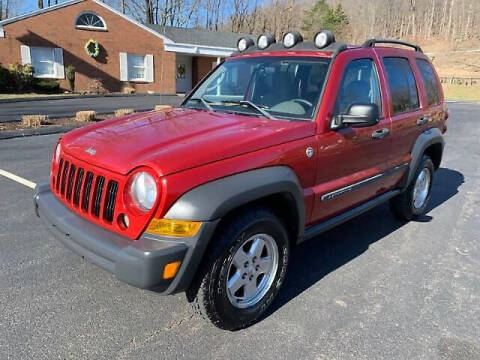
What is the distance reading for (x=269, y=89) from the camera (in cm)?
357

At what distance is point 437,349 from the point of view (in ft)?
8.92

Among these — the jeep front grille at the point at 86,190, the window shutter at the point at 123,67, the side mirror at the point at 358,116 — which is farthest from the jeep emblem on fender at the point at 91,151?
the window shutter at the point at 123,67

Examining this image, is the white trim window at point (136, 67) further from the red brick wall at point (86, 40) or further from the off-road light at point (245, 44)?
the off-road light at point (245, 44)

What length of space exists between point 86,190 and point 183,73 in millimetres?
28462

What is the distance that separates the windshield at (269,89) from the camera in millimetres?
3314

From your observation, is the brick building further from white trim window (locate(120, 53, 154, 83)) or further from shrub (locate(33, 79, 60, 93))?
shrub (locate(33, 79, 60, 93))

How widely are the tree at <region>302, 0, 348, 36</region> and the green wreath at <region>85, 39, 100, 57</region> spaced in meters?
41.2

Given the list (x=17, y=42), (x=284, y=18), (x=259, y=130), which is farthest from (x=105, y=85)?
(x=284, y=18)

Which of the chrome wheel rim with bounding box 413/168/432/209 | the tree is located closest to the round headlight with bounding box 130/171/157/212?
the chrome wheel rim with bounding box 413/168/432/209

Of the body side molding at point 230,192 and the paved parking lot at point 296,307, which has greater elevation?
the body side molding at point 230,192

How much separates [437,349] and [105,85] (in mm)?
25046

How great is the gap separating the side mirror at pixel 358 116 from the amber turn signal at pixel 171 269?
1.70 m

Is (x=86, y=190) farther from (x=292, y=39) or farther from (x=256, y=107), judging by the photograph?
(x=292, y=39)

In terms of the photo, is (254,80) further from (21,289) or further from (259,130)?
(21,289)
